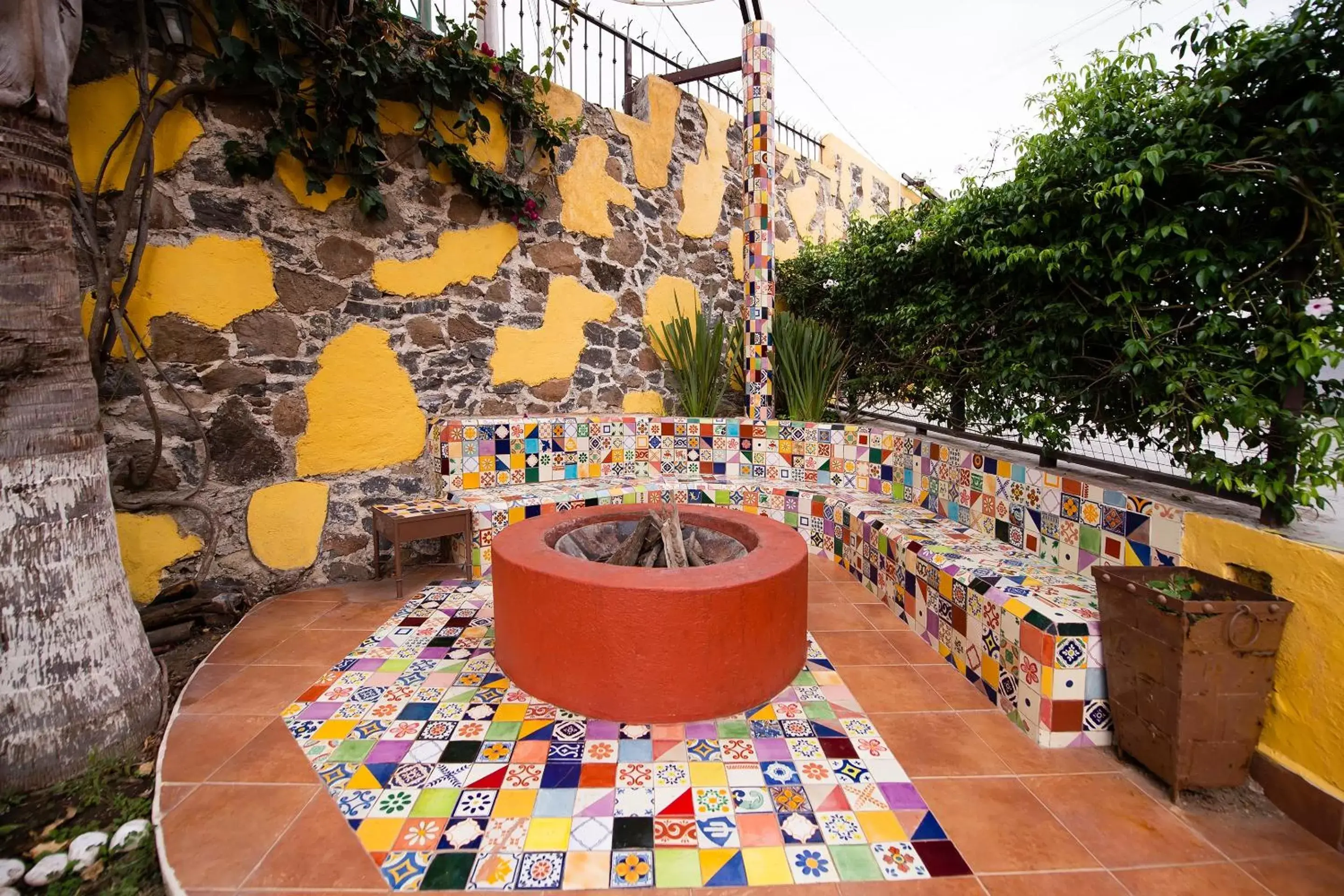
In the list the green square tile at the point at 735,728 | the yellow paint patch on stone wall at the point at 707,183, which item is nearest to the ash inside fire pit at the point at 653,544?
the green square tile at the point at 735,728

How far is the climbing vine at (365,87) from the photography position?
2.80 meters

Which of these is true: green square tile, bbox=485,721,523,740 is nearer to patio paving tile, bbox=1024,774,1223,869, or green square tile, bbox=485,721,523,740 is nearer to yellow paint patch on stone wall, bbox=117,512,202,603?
patio paving tile, bbox=1024,774,1223,869

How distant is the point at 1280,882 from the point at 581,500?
2.93 meters

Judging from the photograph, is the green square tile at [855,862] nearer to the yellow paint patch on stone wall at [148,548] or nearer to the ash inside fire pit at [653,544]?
the ash inside fire pit at [653,544]

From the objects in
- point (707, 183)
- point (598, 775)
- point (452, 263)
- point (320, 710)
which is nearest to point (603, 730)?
point (598, 775)

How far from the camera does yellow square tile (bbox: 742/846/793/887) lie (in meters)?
1.39

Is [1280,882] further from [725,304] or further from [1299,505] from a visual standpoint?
[725,304]

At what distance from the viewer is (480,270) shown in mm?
3789

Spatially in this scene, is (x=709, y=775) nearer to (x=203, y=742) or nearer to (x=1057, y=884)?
(x=1057, y=884)

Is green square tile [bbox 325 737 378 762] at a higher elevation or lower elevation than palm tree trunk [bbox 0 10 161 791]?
lower

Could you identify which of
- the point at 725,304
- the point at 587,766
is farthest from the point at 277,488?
the point at 725,304

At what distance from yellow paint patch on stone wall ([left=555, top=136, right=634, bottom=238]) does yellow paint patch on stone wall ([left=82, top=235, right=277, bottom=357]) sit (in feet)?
5.92

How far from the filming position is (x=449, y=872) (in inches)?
55.2

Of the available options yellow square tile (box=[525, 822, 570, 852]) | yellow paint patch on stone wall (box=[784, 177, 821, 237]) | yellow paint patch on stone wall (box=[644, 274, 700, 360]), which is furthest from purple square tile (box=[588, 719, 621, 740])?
yellow paint patch on stone wall (box=[784, 177, 821, 237])
